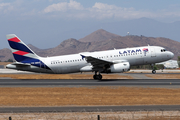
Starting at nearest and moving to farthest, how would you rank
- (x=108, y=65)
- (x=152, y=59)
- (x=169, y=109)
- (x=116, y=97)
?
1. (x=169, y=109)
2. (x=116, y=97)
3. (x=108, y=65)
4. (x=152, y=59)

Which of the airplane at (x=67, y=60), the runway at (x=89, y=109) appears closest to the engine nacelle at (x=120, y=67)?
the airplane at (x=67, y=60)

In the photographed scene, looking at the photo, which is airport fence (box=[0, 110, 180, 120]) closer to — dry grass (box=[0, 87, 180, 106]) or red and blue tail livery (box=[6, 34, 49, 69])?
dry grass (box=[0, 87, 180, 106])

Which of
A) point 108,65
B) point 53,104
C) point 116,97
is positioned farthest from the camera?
point 108,65

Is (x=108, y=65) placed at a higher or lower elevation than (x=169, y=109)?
higher

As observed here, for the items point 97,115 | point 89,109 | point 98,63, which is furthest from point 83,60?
point 97,115

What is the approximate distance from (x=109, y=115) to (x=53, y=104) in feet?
23.9

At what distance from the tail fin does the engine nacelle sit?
47.8 ft

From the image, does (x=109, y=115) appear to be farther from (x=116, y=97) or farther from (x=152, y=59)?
(x=152, y=59)

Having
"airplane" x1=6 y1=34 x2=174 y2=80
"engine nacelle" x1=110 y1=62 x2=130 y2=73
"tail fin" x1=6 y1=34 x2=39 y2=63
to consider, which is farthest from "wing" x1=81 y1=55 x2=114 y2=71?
"tail fin" x1=6 y1=34 x2=39 y2=63

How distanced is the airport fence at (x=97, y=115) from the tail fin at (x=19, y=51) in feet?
91.8

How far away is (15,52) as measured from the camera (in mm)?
47219

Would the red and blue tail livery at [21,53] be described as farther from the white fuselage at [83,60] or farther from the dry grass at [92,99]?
the dry grass at [92,99]

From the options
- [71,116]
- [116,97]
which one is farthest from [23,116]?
[116,97]

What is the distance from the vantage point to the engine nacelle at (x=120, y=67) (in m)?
44.1
